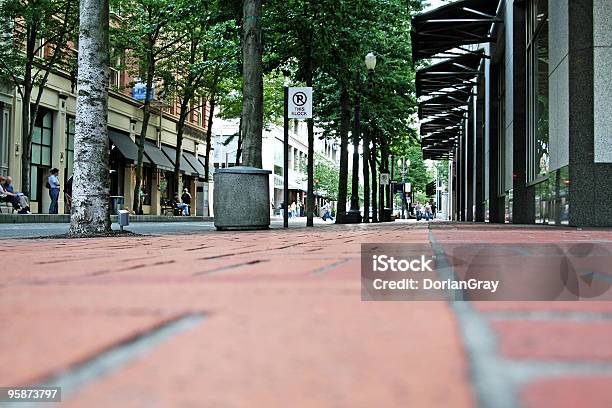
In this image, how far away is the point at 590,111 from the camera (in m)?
12.8

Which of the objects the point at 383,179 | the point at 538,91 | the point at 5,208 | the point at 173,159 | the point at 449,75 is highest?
the point at 449,75

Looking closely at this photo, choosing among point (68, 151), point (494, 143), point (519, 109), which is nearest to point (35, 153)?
point (68, 151)

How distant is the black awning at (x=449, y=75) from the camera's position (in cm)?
2847

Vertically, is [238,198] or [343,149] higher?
[343,149]

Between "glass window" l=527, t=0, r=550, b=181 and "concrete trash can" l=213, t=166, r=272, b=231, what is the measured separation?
7.03 metres

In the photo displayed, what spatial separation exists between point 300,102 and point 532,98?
764 cm

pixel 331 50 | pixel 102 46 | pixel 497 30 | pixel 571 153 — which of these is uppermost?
pixel 497 30

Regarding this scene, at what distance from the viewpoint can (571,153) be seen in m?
12.8

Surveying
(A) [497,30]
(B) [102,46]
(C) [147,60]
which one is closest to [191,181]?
(C) [147,60]

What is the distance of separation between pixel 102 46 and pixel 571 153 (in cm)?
814

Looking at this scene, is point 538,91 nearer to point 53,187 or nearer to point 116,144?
point 53,187

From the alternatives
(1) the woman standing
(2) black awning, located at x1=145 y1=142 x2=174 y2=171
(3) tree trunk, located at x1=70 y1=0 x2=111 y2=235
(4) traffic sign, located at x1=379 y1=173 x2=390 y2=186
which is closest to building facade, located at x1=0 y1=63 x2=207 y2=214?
(2) black awning, located at x1=145 y1=142 x2=174 y2=171

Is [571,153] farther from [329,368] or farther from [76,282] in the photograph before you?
[329,368]

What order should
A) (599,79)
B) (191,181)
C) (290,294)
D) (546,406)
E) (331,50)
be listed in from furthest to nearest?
(191,181) < (331,50) < (599,79) < (290,294) < (546,406)
